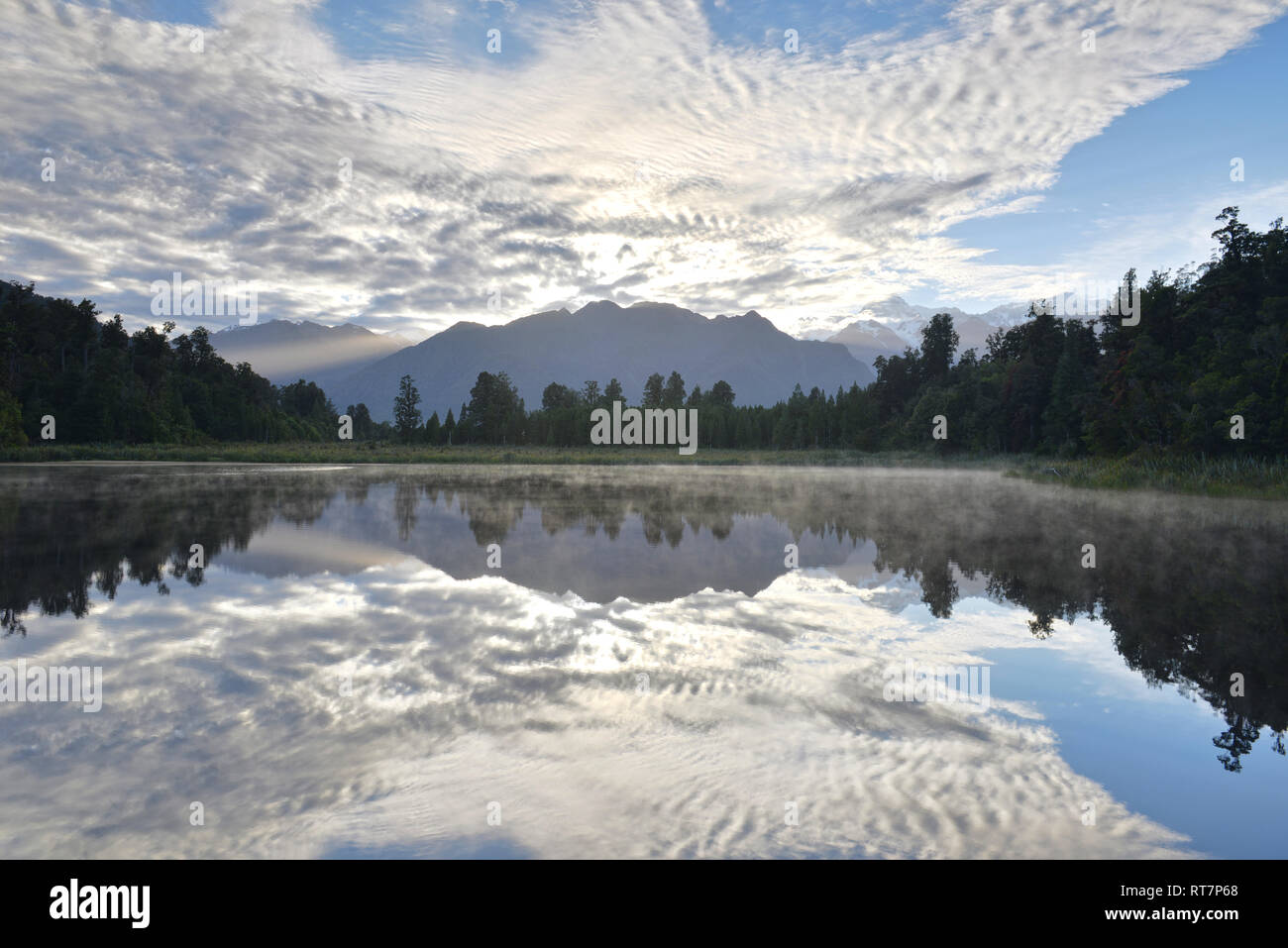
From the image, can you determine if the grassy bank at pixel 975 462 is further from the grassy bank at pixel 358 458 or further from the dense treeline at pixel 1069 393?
the dense treeline at pixel 1069 393

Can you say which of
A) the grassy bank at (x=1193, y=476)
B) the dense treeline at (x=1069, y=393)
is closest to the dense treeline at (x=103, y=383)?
the dense treeline at (x=1069, y=393)

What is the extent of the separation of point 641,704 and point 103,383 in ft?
323

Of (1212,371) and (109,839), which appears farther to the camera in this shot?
(1212,371)

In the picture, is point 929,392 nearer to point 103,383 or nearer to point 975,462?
point 975,462

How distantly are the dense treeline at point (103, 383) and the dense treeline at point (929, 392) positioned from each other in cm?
22

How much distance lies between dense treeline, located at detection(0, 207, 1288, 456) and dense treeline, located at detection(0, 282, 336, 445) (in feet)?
0.71

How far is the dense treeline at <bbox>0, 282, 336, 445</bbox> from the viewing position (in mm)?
79500

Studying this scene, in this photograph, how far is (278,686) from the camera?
6.70 metres

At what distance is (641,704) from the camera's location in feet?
20.8

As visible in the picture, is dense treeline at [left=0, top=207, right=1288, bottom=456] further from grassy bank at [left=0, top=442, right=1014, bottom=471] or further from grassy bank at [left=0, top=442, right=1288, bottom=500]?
grassy bank at [left=0, top=442, right=1014, bottom=471]
